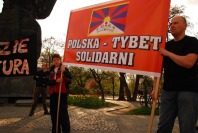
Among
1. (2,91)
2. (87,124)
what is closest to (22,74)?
(87,124)

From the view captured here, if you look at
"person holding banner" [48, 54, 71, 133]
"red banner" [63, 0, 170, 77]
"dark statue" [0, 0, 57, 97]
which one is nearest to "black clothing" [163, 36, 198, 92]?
"red banner" [63, 0, 170, 77]

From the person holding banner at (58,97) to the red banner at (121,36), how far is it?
0.28m

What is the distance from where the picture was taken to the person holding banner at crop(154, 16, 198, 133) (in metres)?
4.06

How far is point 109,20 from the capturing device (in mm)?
5535

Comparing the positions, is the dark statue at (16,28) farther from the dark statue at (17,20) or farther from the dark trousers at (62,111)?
the dark trousers at (62,111)

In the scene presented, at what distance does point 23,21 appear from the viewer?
1659 cm

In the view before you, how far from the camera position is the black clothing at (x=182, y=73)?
4141mm

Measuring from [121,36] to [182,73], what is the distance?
1.27m

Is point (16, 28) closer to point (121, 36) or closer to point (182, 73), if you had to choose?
point (121, 36)

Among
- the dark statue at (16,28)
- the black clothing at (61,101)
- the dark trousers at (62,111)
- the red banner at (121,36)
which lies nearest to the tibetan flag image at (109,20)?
the red banner at (121,36)

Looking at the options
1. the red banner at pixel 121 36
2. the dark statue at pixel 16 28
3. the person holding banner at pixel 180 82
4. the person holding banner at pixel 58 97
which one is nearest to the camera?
the person holding banner at pixel 180 82

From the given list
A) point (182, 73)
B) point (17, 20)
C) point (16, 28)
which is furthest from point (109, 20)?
point (17, 20)

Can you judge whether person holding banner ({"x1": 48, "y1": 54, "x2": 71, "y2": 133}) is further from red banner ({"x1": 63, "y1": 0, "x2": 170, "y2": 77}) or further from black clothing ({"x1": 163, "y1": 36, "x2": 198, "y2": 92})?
black clothing ({"x1": 163, "y1": 36, "x2": 198, "y2": 92})

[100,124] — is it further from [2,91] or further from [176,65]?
[2,91]
